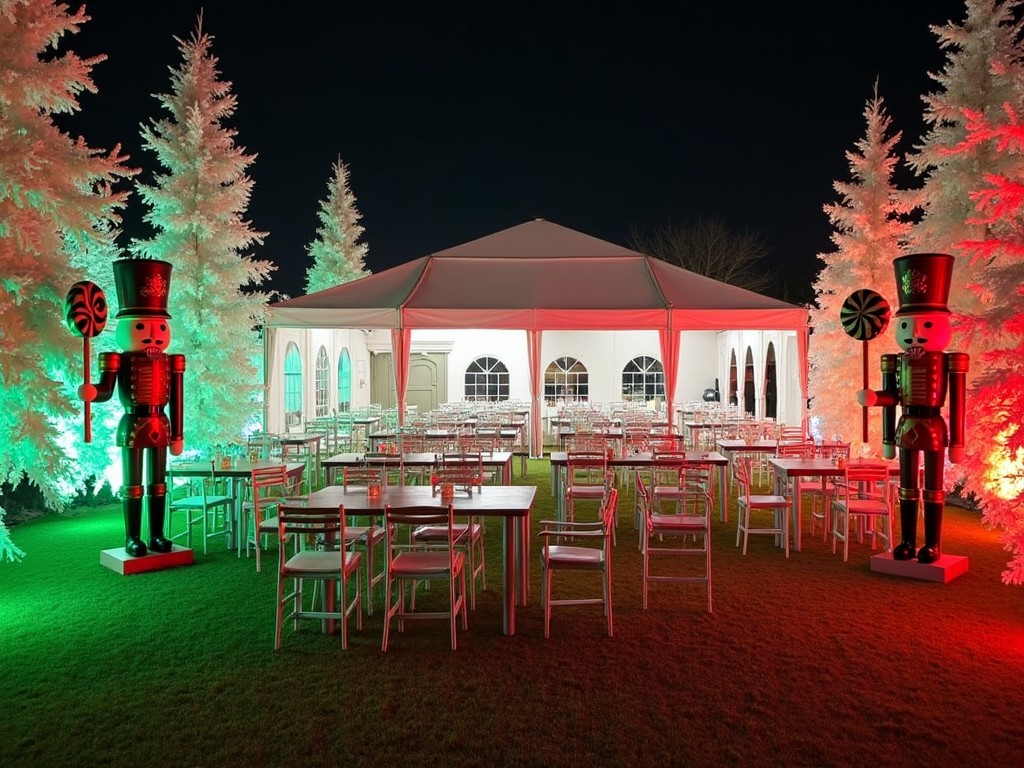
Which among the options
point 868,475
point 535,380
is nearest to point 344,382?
point 535,380

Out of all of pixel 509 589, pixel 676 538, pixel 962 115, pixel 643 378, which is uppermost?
pixel 962 115

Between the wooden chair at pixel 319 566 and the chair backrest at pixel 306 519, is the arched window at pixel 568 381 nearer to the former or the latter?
the wooden chair at pixel 319 566

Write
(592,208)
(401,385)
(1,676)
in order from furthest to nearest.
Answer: (592,208), (401,385), (1,676)

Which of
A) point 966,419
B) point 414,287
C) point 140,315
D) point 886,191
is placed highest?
point 886,191

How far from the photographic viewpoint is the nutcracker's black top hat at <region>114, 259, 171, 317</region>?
23.4ft

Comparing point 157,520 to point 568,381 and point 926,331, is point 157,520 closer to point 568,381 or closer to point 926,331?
point 926,331

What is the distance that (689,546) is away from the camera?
8133 millimetres

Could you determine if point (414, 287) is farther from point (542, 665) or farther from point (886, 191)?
point (542, 665)

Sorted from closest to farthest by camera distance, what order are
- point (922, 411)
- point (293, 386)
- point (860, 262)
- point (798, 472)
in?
point (922, 411)
point (798, 472)
point (860, 262)
point (293, 386)

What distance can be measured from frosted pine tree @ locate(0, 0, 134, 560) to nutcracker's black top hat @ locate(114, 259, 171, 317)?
439 mm

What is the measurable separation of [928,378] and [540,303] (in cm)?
696

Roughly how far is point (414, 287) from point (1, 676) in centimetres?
906

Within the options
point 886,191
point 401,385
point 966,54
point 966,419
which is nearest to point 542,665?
point 966,419

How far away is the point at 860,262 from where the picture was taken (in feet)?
43.2
